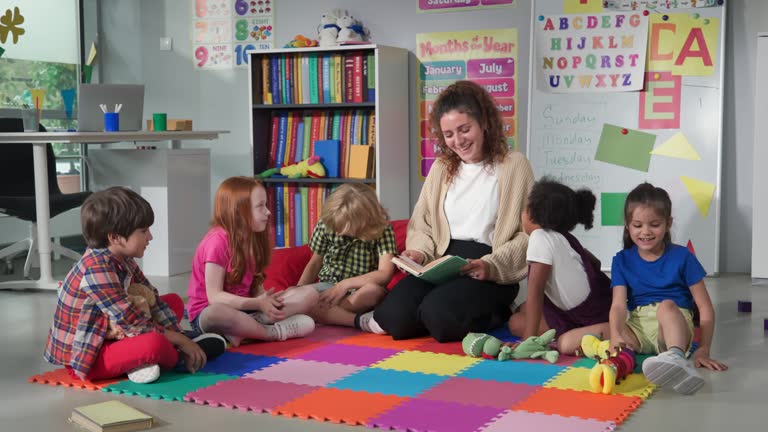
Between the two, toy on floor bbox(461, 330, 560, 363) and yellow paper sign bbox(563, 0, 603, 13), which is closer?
toy on floor bbox(461, 330, 560, 363)

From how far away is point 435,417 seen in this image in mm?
2225

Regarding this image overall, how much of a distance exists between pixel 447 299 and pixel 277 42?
9.64ft

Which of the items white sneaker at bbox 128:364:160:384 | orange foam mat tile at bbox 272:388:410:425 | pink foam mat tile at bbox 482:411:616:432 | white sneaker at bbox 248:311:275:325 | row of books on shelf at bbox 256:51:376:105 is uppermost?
row of books on shelf at bbox 256:51:376:105

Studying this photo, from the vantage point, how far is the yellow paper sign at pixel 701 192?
4508mm

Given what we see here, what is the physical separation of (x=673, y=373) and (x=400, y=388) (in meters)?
0.72

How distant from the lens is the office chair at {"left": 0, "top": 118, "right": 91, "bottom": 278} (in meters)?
4.70

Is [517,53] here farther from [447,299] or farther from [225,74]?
[447,299]

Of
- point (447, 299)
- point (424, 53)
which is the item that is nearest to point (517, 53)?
point (424, 53)

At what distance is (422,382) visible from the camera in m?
2.55

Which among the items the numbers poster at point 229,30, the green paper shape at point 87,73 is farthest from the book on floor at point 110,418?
the green paper shape at point 87,73

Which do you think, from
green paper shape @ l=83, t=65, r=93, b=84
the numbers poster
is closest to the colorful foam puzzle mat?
the numbers poster

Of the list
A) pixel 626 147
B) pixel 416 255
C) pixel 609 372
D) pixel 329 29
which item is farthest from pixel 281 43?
pixel 609 372

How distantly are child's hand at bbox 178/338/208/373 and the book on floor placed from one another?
1.29ft

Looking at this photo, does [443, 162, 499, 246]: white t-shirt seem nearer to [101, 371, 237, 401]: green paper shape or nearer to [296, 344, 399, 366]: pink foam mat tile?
[296, 344, 399, 366]: pink foam mat tile
